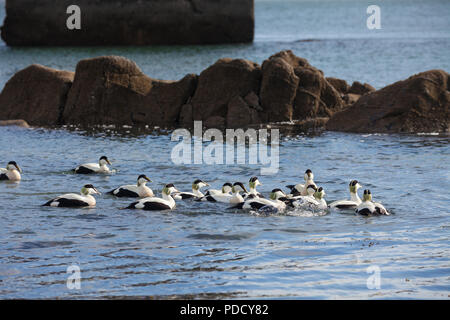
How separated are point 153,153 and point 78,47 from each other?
156 feet

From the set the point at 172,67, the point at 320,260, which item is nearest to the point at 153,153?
the point at 320,260

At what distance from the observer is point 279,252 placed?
39.3 ft

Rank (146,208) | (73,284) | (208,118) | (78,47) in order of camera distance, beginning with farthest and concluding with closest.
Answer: (78,47)
(208,118)
(146,208)
(73,284)

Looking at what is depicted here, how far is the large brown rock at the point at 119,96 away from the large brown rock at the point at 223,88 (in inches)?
28.0

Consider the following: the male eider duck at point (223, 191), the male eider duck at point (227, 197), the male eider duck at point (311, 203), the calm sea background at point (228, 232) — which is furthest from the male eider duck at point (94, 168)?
the male eider duck at point (311, 203)

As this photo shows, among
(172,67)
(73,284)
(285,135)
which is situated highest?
(172,67)

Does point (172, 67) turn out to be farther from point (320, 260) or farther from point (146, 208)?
point (320, 260)

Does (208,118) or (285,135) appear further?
(208,118)

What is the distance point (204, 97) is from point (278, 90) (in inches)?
99.2

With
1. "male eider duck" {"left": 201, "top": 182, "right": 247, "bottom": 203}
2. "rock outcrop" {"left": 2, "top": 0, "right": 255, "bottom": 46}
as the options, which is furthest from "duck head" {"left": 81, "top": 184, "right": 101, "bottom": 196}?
"rock outcrop" {"left": 2, "top": 0, "right": 255, "bottom": 46}

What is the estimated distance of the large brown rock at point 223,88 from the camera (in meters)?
26.6

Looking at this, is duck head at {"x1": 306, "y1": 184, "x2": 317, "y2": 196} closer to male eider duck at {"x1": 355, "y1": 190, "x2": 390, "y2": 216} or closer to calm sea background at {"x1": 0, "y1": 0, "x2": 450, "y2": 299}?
calm sea background at {"x1": 0, "y1": 0, "x2": 450, "y2": 299}

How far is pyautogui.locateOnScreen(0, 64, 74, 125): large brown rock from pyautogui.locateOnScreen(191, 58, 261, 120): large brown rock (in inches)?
190

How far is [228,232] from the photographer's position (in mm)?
13188
